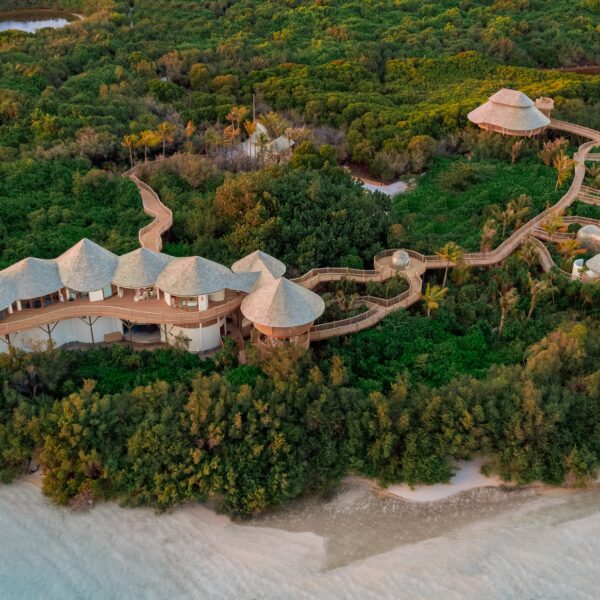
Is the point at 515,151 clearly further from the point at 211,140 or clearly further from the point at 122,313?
the point at 122,313

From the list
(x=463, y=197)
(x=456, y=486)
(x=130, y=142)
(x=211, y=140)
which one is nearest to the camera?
(x=456, y=486)

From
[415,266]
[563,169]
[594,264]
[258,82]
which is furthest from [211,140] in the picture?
[594,264]

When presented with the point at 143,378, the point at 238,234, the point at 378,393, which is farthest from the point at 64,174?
the point at 378,393

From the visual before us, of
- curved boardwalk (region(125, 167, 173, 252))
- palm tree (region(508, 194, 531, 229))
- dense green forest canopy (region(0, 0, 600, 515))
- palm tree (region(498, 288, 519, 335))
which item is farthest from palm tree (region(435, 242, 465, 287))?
curved boardwalk (region(125, 167, 173, 252))

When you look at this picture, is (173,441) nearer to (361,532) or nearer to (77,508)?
(77,508)

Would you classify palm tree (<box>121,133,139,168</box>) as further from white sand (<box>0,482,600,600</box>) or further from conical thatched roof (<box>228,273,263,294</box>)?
white sand (<box>0,482,600,600</box>)

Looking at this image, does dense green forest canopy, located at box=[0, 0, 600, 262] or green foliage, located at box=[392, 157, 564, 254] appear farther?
green foliage, located at box=[392, 157, 564, 254]
